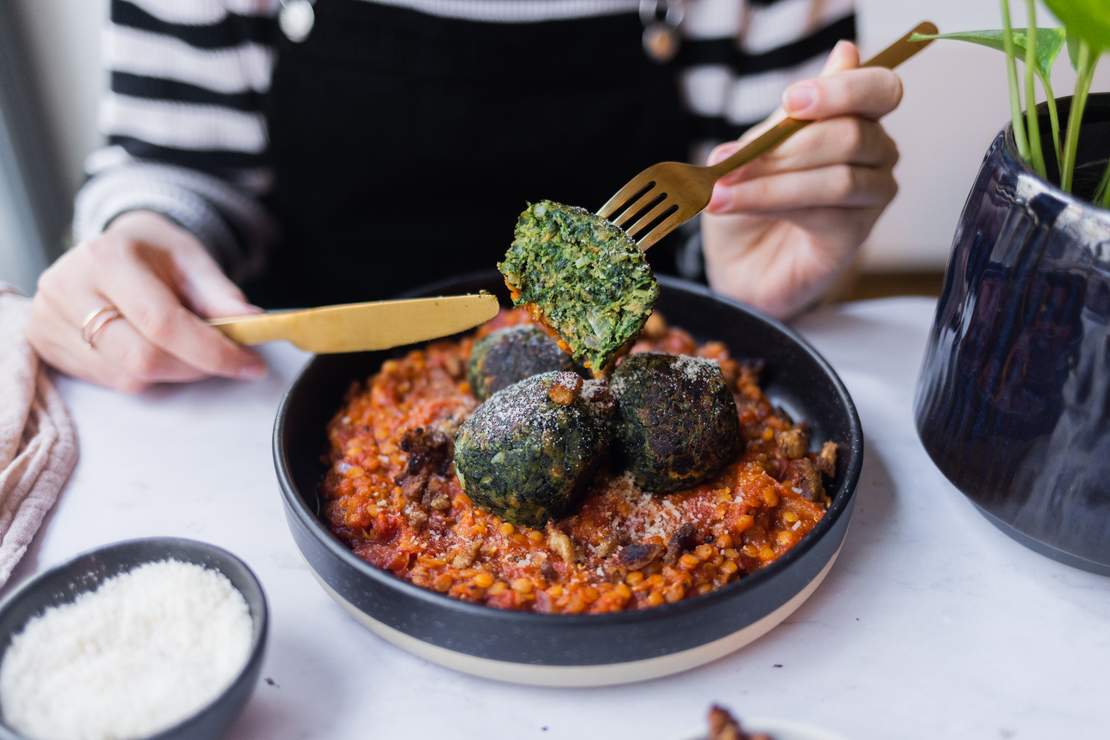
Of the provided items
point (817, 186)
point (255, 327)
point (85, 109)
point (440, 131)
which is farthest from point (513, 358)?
point (85, 109)

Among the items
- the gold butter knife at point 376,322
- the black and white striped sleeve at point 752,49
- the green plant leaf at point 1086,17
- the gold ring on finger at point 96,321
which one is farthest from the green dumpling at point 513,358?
the black and white striped sleeve at point 752,49

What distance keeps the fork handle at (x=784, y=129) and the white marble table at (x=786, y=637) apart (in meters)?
0.47

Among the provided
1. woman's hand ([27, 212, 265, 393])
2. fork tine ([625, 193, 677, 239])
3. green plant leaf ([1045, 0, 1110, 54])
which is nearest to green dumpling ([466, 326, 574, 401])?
fork tine ([625, 193, 677, 239])

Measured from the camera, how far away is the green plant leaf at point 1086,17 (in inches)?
29.7

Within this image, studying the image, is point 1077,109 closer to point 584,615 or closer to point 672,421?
point 672,421

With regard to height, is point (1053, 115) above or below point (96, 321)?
above

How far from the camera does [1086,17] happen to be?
0.76m

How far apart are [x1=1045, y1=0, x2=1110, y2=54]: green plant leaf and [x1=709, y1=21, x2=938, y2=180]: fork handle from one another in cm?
51

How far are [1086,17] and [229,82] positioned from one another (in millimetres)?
1628

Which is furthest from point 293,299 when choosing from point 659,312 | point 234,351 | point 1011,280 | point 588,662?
point 1011,280

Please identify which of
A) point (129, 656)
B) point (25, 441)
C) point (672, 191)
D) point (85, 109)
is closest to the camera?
point (129, 656)

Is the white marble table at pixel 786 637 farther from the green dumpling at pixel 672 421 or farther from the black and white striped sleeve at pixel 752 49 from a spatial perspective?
the black and white striped sleeve at pixel 752 49

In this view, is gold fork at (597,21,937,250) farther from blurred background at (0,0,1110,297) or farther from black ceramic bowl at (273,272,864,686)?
blurred background at (0,0,1110,297)

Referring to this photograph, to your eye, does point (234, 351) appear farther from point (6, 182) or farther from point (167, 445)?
point (6, 182)
